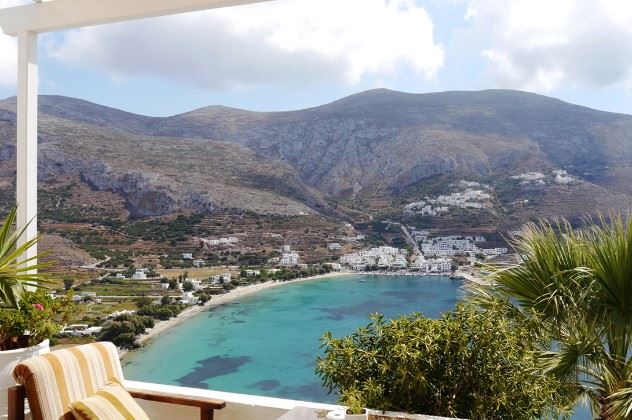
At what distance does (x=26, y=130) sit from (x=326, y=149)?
1427cm

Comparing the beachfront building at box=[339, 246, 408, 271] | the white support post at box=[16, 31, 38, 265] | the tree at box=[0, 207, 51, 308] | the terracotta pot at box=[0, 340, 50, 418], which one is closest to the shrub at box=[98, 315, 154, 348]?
the beachfront building at box=[339, 246, 408, 271]

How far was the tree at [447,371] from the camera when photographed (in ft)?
9.15

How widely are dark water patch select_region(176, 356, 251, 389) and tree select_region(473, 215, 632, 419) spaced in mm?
16280

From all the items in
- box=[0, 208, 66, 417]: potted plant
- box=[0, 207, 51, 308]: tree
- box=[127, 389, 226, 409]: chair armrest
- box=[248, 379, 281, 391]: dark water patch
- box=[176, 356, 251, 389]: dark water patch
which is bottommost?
box=[248, 379, 281, 391]: dark water patch

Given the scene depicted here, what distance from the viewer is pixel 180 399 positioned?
2.98 meters

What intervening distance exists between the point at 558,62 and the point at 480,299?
15238mm

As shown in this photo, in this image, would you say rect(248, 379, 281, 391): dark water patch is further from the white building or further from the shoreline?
the white building

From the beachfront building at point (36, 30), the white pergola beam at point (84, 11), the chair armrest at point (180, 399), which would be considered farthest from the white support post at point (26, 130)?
the chair armrest at point (180, 399)

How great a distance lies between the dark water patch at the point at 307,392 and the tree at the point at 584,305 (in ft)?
46.9

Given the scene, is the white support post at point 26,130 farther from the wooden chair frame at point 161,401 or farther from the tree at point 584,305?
the tree at point 584,305

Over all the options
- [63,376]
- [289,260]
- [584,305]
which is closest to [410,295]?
[289,260]

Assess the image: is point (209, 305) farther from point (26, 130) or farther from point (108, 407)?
point (108, 407)

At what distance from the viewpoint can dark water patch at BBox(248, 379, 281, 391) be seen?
59.8 ft

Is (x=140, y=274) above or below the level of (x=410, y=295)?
above
